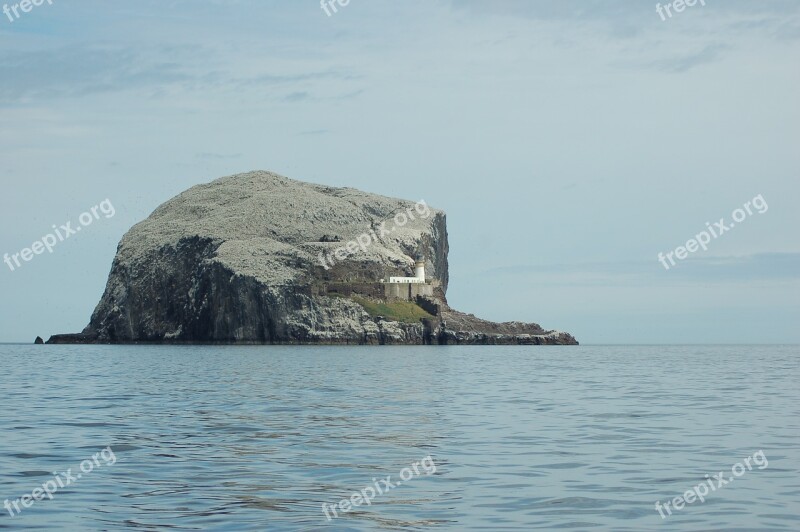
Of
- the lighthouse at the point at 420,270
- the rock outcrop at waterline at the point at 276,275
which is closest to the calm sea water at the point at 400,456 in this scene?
the rock outcrop at waterline at the point at 276,275

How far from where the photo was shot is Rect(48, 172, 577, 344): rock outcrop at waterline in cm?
15788

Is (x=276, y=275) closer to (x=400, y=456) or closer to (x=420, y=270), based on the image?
(x=420, y=270)

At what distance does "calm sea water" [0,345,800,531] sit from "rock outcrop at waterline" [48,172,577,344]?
369 ft

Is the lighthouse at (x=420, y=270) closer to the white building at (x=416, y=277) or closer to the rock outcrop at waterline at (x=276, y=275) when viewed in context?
the white building at (x=416, y=277)

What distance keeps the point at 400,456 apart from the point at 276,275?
454ft

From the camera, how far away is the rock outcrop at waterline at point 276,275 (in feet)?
518

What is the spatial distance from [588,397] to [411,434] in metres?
15.4

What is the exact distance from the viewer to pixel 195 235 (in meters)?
176

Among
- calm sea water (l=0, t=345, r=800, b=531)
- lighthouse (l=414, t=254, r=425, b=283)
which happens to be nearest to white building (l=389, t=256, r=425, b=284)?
lighthouse (l=414, t=254, r=425, b=283)

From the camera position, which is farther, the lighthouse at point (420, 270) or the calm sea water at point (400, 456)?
the lighthouse at point (420, 270)

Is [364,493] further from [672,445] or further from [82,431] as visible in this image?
[82,431]

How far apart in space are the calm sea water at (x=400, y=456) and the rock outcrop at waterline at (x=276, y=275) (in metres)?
112

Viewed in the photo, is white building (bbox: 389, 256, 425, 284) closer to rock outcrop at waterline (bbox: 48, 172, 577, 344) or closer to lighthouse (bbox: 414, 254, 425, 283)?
lighthouse (bbox: 414, 254, 425, 283)

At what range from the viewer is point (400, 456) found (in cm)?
2392
